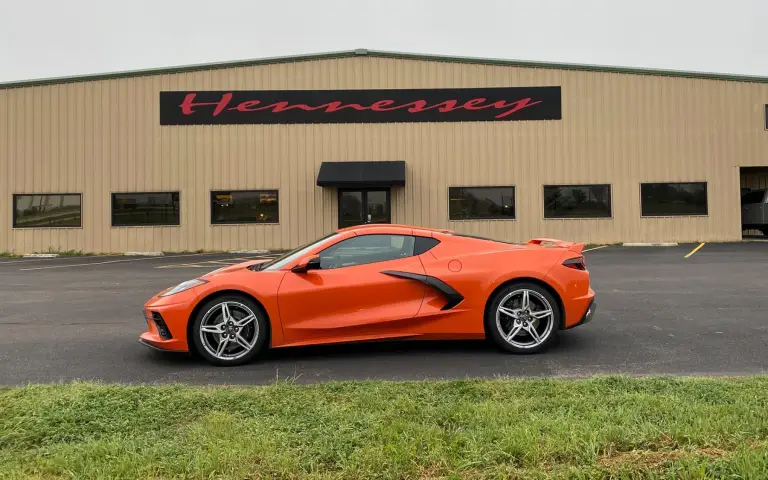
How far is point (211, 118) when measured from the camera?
777 inches

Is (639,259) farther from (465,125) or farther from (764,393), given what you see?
(764,393)

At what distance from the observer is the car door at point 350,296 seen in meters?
4.65

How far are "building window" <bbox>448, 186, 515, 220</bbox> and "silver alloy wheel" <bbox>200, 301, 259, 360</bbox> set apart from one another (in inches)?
617

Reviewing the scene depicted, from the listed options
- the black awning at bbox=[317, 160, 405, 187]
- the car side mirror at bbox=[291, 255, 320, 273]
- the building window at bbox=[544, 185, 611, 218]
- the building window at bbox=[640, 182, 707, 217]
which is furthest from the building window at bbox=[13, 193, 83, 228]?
the building window at bbox=[640, 182, 707, 217]

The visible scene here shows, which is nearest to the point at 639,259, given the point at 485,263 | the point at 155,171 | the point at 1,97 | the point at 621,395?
the point at 485,263

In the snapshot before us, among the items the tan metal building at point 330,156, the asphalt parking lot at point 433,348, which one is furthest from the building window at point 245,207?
the asphalt parking lot at point 433,348

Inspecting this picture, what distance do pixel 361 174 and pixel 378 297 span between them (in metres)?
14.5

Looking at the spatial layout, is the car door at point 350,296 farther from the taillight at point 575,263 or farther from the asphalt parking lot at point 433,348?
the taillight at point 575,263

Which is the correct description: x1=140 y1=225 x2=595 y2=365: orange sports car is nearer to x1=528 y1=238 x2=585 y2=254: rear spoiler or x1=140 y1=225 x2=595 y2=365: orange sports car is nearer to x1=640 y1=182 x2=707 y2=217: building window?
x1=528 y1=238 x2=585 y2=254: rear spoiler

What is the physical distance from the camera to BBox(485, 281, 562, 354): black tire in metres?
4.88

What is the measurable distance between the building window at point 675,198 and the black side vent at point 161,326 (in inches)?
776

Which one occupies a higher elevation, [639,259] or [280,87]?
[280,87]

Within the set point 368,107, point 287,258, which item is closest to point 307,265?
point 287,258

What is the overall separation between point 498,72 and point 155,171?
14.0 metres
